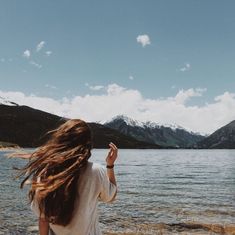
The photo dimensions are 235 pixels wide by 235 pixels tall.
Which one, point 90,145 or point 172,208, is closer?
point 90,145

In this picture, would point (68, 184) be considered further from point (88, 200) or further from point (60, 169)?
point (88, 200)

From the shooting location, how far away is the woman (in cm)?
471

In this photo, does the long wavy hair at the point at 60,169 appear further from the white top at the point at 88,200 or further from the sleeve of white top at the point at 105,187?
the sleeve of white top at the point at 105,187

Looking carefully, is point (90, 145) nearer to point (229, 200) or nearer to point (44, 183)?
point (44, 183)

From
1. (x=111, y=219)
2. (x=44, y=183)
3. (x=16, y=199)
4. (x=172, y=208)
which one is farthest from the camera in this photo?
(x=16, y=199)

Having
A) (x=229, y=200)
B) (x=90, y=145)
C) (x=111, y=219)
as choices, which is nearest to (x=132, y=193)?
(x=229, y=200)

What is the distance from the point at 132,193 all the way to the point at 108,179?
100 feet

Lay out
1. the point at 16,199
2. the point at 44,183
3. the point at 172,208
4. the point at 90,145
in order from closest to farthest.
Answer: the point at 44,183
the point at 90,145
the point at 172,208
the point at 16,199

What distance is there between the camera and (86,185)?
15.9 ft

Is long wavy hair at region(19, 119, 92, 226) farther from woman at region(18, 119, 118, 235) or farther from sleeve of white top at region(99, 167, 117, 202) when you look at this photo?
sleeve of white top at region(99, 167, 117, 202)

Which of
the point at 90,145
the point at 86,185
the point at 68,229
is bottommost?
the point at 68,229

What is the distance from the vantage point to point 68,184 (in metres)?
4.70

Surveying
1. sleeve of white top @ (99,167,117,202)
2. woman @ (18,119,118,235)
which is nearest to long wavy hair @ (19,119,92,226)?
woman @ (18,119,118,235)

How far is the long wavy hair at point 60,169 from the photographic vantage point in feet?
15.4
